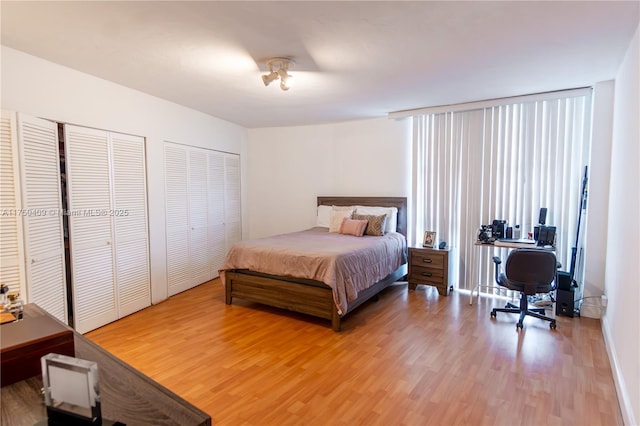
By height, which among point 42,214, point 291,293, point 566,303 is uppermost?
point 42,214

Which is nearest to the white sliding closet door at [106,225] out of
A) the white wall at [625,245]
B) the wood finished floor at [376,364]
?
the wood finished floor at [376,364]

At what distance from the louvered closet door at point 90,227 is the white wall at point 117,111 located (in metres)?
0.21

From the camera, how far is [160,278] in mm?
4047

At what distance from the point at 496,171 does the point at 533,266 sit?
1437mm

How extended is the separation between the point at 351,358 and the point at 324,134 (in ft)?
Result: 11.9

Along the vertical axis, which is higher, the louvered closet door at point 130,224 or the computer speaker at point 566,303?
the louvered closet door at point 130,224

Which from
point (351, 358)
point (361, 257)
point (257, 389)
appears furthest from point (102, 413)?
point (361, 257)

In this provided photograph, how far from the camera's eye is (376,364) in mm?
2568

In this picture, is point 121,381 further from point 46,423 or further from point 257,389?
point 257,389

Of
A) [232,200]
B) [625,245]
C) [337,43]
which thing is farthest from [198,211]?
[625,245]

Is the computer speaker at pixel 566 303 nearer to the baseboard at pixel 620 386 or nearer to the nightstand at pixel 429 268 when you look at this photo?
the baseboard at pixel 620 386

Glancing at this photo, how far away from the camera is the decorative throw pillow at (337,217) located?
4668mm

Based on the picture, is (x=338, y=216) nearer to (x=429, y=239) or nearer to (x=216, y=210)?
(x=429, y=239)

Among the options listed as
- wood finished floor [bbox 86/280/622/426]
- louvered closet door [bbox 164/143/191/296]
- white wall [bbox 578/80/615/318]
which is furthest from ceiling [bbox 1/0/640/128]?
wood finished floor [bbox 86/280/622/426]
